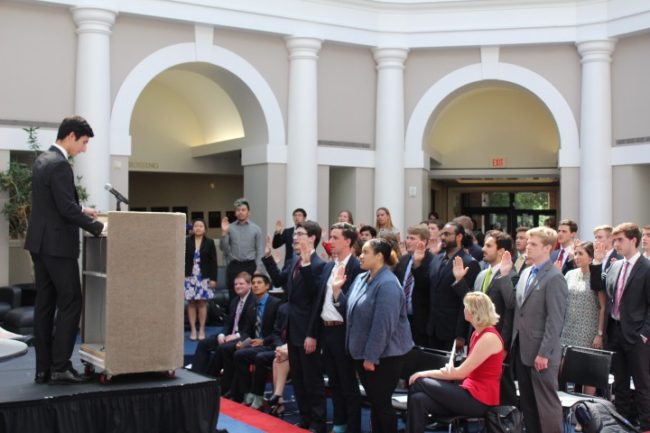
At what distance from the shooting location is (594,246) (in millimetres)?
6902

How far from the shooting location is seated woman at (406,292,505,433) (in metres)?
5.40

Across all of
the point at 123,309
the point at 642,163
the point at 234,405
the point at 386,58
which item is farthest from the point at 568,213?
the point at 123,309

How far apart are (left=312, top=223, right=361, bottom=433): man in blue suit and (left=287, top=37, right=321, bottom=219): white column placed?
20.5 feet

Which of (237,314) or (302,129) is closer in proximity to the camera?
(237,314)

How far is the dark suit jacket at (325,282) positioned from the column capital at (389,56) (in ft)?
24.3

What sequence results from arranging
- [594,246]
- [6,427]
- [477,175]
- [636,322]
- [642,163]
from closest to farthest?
[6,427], [636,322], [594,246], [642,163], [477,175]

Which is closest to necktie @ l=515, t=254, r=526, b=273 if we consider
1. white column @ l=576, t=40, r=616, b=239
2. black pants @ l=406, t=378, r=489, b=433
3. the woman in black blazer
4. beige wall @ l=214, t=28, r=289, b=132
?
black pants @ l=406, t=378, r=489, b=433

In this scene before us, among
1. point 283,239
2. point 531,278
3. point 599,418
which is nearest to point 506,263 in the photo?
point 531,278

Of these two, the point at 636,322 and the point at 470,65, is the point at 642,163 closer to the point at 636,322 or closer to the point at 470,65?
the point at 470,65

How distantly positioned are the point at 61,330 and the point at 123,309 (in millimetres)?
404

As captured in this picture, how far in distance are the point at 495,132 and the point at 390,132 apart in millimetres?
4044

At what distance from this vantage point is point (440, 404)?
543 cm

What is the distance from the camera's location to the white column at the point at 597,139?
1254 centimetres

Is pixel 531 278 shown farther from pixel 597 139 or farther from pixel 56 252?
pixel 597 139
